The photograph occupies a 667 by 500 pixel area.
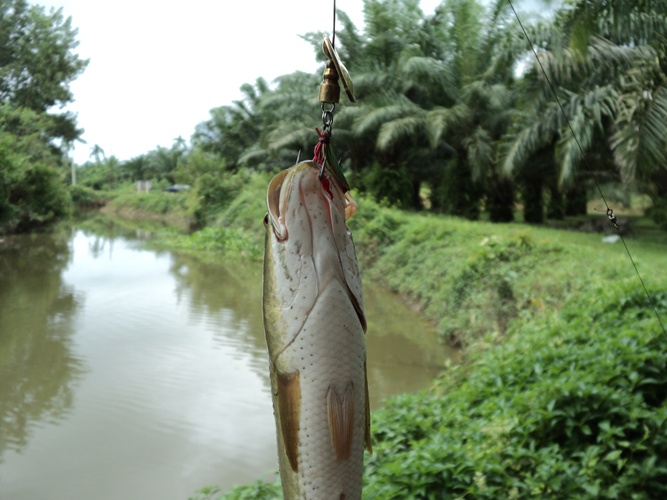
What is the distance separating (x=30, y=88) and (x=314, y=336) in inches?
431

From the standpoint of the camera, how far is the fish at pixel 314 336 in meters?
0.78

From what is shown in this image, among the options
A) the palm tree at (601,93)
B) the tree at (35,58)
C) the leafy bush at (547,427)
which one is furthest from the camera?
the tree at (35,58)

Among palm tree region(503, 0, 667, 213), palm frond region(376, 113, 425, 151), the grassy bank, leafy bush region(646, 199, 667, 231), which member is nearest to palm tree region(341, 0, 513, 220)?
palm frond region(376, 113, 425, 151)

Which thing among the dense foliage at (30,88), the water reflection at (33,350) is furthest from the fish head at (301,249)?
the dense foliage at (30,88)

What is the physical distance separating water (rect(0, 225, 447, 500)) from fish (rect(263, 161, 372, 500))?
2.76 m

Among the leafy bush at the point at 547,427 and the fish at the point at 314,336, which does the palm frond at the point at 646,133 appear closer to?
the leafy bush at the point at 547,427

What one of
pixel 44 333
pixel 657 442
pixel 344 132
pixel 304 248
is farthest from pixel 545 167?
pixel 304 248

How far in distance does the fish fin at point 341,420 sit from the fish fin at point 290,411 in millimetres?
39

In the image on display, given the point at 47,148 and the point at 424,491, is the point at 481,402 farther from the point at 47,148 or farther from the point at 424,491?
the point at 47,148

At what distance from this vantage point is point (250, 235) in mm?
16000

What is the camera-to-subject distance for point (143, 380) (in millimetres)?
6695

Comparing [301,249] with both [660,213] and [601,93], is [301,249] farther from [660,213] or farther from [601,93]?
[660,213]

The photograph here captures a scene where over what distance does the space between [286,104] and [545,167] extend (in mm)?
6785

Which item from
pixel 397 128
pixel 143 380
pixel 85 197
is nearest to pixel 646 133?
pixel 143 380
